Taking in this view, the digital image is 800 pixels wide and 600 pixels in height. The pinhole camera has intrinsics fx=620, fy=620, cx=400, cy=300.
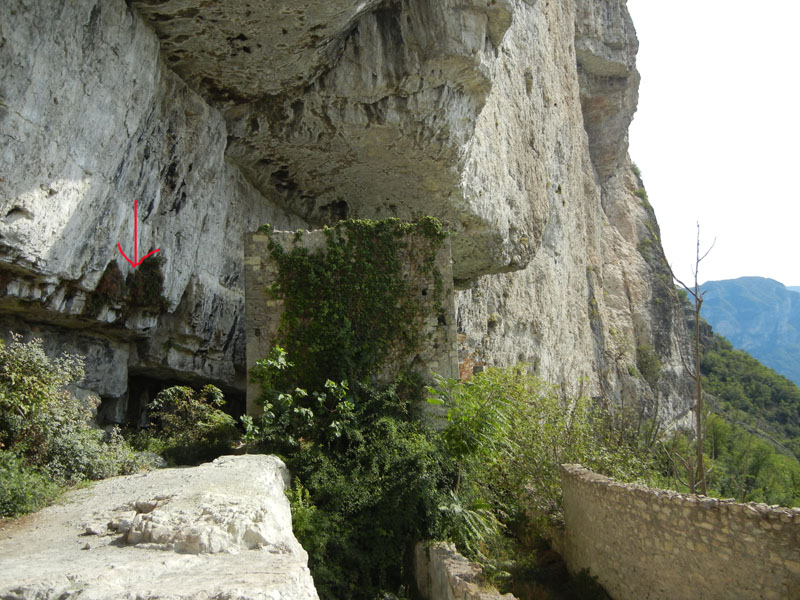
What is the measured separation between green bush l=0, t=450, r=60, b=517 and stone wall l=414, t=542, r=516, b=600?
4094 mm

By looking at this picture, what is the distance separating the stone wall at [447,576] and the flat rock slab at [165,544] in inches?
73.3

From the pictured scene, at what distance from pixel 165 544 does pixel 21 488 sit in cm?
247

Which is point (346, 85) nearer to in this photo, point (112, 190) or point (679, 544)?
point (112, 190)

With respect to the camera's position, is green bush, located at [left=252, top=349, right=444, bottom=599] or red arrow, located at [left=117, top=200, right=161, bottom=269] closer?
green bush, located at [left=252, top=349, right=444, bottom=599]

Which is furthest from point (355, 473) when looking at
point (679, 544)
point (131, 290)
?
point (131, 290)

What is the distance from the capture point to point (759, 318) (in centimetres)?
9119

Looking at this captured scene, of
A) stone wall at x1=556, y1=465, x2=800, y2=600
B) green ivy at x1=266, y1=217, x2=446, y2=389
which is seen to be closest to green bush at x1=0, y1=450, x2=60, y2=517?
green ivy at x1=266, y1=217, x2=446, y2=389

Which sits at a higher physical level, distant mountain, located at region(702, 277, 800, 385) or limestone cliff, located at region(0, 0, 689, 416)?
distant mountain, located at region(702, 277, 800, 385)

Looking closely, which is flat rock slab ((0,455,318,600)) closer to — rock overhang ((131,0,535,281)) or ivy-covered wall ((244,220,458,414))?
ivy-covered wall ((244,220,458,414))

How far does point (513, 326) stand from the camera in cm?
2209

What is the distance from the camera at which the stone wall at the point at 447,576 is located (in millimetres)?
6043

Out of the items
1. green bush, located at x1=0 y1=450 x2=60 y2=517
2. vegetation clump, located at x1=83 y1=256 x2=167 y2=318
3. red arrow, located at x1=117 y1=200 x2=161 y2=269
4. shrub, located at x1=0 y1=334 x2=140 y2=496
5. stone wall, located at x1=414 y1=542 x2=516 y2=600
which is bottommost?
stone wall, located at x1=414 y1=542 x2=516 y2=600

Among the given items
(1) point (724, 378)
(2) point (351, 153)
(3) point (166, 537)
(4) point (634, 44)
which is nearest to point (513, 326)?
(2) point (351, 153)

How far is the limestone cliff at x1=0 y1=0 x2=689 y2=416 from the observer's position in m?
8.40
